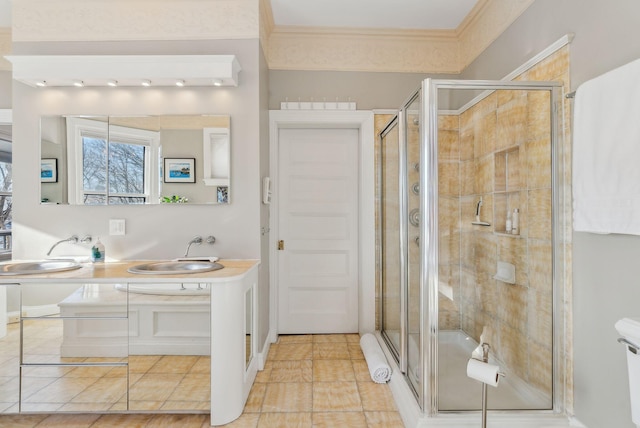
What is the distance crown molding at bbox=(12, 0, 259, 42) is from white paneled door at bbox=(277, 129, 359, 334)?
103 cm

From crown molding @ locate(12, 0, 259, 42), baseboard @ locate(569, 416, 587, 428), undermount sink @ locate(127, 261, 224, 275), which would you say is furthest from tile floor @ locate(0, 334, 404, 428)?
crown molding @ locate(12, 0, 259, 42)

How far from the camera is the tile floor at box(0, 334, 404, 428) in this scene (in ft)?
6.34

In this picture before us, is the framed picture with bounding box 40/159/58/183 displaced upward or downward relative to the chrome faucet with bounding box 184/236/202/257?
upward

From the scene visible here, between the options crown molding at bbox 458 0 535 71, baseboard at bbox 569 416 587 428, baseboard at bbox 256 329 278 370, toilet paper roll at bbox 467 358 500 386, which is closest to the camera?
toilet paper roll at bbox 467 358 500 386

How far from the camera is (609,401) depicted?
1.58m

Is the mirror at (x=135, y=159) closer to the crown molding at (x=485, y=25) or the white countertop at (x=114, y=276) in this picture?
the white countertop at (x=114, y=276)

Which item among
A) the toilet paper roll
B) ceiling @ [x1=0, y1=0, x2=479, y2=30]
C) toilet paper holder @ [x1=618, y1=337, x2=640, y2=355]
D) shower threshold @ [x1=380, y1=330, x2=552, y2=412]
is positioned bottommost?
shower threshold @ [x1=380, y1=330, x2=552, y2=412]

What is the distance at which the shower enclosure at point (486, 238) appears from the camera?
182 cm

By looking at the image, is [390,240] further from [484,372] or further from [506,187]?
[484,372]

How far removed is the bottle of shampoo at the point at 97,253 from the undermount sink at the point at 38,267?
148 millimetres

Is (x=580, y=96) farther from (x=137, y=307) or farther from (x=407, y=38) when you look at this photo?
(x=137, y=307)

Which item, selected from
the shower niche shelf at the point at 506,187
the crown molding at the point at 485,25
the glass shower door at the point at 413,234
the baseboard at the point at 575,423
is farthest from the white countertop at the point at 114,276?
the crown molding at the point at 485,25

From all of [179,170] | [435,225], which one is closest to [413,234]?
[435,225]

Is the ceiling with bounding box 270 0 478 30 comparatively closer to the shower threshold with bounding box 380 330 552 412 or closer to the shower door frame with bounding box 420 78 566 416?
the shower door frame with bounding box 420 78 566 416
